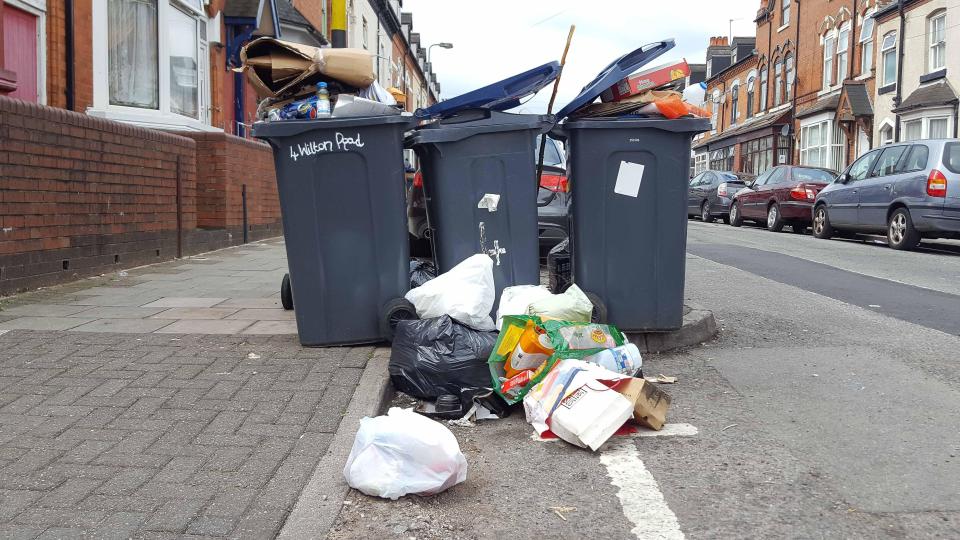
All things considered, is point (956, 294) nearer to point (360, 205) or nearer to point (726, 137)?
point (360, 205)

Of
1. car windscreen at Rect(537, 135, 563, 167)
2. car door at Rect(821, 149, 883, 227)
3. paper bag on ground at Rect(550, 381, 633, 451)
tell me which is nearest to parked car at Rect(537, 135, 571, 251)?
car windscreen at Rect(537, 135, 563, 167)

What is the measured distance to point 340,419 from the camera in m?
3.84

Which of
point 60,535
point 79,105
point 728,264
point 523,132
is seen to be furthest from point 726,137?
point 60,535

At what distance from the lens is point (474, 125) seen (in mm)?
5293

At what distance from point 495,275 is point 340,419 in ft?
6.01

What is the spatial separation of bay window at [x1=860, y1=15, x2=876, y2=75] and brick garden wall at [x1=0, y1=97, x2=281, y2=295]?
23.1 meters

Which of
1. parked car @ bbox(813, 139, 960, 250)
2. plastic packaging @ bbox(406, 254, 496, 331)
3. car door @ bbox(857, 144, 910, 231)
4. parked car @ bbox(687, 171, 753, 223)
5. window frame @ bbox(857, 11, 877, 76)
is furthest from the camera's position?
window frame @ bbox(857, 11, 877, 76)

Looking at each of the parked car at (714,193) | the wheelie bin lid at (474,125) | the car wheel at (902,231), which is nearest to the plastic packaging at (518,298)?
the wheelie bin lid at (474,125)

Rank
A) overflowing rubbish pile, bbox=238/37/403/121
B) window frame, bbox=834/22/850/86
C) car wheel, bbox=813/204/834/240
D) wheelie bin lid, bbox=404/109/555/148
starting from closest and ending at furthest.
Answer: overflowing rubbish pile, bbox=238/37/403/121 < wheelie bin lid, bbox=404/109/555/148 < car wheel, bbox=813/204/834/240 < window frame, bbox=834/22/850/86

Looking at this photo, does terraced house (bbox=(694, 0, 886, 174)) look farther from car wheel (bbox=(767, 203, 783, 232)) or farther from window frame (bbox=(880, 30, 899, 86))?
car wheel (bbox=(767, 203, 783, 232))

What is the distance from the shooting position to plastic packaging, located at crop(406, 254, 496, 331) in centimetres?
470

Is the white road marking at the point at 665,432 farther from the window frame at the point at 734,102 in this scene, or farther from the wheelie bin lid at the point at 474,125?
the window frame at the point at 734,102

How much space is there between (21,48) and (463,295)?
733 cm

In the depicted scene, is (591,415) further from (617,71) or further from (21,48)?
(21,48)
